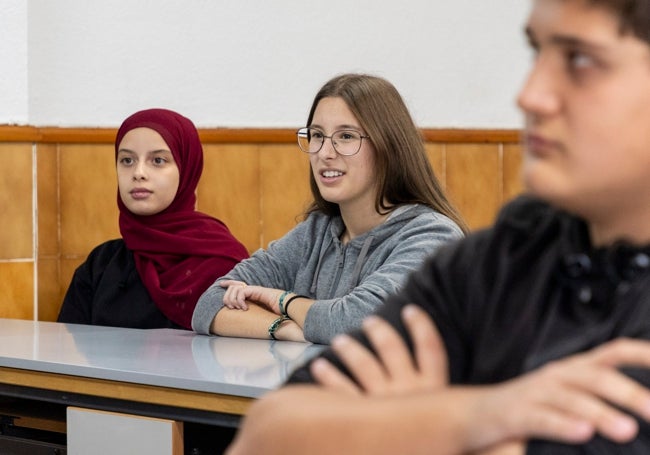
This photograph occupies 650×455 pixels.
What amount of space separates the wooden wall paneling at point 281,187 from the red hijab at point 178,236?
385 millimetres

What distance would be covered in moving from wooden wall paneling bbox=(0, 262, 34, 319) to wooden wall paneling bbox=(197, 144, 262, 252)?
0.61 meters

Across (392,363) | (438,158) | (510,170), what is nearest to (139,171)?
(438,158)

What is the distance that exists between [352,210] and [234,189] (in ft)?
3.34

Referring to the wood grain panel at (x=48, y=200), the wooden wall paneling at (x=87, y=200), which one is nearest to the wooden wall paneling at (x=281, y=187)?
the wooden wall paneling at (x=87, y=200)

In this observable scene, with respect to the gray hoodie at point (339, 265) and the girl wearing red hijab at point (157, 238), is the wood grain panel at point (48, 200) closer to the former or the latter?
the girl wearing red hijab at point (157, 238)

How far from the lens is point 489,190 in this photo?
3941 millimetres

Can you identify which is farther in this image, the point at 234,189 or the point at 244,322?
the point at 234,189

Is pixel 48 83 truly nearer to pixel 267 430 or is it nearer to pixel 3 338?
pixel 3 338

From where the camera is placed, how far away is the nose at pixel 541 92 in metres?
0.85

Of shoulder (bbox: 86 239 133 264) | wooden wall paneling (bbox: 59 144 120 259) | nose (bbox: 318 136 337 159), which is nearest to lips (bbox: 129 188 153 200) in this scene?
shoulder (bbox: 86 239 133 264)

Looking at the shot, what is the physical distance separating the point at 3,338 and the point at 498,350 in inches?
80.0

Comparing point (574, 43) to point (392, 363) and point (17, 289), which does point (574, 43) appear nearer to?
point (392, 363)

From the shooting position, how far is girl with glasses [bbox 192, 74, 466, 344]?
8.69 feet

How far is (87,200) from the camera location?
145 inches
